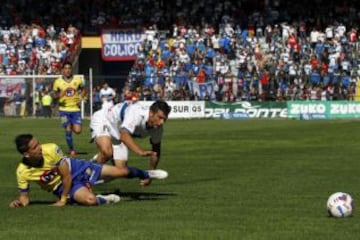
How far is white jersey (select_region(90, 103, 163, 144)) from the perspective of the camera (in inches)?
543

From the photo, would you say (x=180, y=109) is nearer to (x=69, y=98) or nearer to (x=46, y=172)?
(x=69, y=98)

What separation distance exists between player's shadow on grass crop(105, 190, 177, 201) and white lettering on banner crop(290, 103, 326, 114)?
3401cm

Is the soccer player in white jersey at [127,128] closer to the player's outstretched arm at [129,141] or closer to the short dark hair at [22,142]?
the player's outstretched arm at [129,141]

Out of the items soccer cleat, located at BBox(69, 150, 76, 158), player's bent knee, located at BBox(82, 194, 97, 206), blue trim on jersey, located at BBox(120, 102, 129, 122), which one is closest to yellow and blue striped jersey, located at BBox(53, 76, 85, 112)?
soccer cleat, located at BBox(69, 150, 76, 158)

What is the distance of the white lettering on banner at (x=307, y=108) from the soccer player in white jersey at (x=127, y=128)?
111ft

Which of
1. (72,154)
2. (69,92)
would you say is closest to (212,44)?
(69,92)

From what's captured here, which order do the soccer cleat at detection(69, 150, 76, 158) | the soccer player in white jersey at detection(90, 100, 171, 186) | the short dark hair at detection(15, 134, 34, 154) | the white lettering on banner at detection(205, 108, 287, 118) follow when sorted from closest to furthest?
the short dark hair at detection(15, 134, 34, 154)
the soccer player in white jersey at detection(90, 100, 171, 186)
the soccer cleat at detection(69, 150, 76, 158)
the white lettering on banner at detection(205, 108, 287, 118)

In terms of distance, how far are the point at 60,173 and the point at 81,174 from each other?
19.2 inches

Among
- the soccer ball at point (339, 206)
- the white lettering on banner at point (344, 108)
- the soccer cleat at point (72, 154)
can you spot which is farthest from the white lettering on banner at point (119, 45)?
the soccer ball at point (339, 206)

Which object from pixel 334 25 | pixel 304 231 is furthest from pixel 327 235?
pixel 334 25

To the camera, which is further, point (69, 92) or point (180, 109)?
point (180, 109)

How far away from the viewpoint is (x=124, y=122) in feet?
45.4

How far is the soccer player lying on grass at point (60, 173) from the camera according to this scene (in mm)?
12586

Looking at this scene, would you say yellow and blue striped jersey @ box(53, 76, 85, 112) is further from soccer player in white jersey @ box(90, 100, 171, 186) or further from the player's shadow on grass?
the player's shadow on grass
